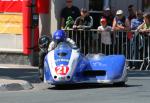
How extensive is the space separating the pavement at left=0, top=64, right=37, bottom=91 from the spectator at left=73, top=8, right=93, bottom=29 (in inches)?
81.0

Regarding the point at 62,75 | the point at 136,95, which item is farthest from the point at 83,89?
the point at 136,95

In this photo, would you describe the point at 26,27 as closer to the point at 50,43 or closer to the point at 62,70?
the point at 50,43

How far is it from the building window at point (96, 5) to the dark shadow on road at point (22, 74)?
3.87 metres

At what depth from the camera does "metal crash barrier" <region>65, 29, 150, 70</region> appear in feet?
67.2

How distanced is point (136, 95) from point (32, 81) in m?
4.23

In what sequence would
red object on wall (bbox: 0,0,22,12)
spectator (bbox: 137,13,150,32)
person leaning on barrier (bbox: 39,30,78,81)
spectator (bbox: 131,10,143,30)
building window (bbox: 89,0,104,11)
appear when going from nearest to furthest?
person leaning on barrier (bbox: 39,30,78,81) < spectator (bbox: 137,13,150,32) < spectator (bbox: 131,10,143,30) < red object on wall (bbox: 0,0,22,12) < building window (bbox: 89,0,104,11)

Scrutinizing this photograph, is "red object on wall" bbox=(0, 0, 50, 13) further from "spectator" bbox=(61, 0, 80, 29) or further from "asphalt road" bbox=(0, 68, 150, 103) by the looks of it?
"asphalt road" bbox=(0, 68, 150, 103)

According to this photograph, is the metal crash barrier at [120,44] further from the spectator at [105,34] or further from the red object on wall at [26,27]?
the red object on wall at [26,27]

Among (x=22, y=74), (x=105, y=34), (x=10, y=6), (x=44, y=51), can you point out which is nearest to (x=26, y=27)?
(x=10, y=6)

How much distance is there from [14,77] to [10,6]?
15.5 feet

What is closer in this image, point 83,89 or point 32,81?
point 83,89

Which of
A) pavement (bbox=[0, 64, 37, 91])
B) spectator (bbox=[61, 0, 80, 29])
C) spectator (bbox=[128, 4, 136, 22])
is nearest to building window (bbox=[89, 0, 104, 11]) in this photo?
spectator (bbox=[61, 0, 80, 29])

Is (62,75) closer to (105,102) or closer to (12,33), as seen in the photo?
(105,102)

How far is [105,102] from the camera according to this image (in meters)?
12.1
